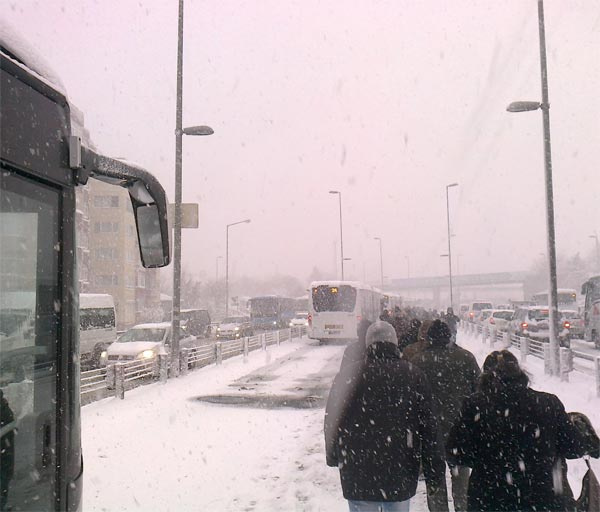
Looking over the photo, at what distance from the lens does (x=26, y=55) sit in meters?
2.51

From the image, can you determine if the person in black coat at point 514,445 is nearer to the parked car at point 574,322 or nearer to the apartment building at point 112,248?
the parked car at point 574,322

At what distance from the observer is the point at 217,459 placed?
7629 mm

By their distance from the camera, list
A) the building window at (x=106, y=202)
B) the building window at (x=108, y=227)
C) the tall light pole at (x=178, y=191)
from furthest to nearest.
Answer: the building window at (x=106, y=202) → the building window at (x=108, y=227) → the tall light pole at (x=178, y=191)

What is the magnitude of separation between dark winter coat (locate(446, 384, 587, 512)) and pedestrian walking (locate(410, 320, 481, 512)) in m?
1.99

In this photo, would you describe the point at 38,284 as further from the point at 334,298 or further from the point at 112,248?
the point at 112,248

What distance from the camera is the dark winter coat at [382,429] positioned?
3.40 m

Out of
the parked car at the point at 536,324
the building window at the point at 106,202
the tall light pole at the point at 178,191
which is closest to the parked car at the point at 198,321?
the parked car at the point at 536,324

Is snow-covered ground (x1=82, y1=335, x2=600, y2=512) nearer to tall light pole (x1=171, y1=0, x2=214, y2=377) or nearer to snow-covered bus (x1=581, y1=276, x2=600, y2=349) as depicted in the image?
tall light pole (x1=171, y1=0, x2=214, y2=377)

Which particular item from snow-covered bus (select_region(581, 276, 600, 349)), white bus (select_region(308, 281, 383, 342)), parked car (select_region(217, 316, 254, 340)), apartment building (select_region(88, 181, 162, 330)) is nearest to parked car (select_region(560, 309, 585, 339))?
snow-covered bus (select_region(581, 276, 600, 349))

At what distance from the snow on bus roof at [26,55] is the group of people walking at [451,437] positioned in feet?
7.53

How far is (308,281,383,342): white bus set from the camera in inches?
1209

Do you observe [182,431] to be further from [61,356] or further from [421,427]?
[61,356]

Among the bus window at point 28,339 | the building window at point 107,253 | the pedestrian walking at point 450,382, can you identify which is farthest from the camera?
Answer: the building window at point 107,253

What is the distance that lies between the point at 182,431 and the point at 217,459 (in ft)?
6.44
